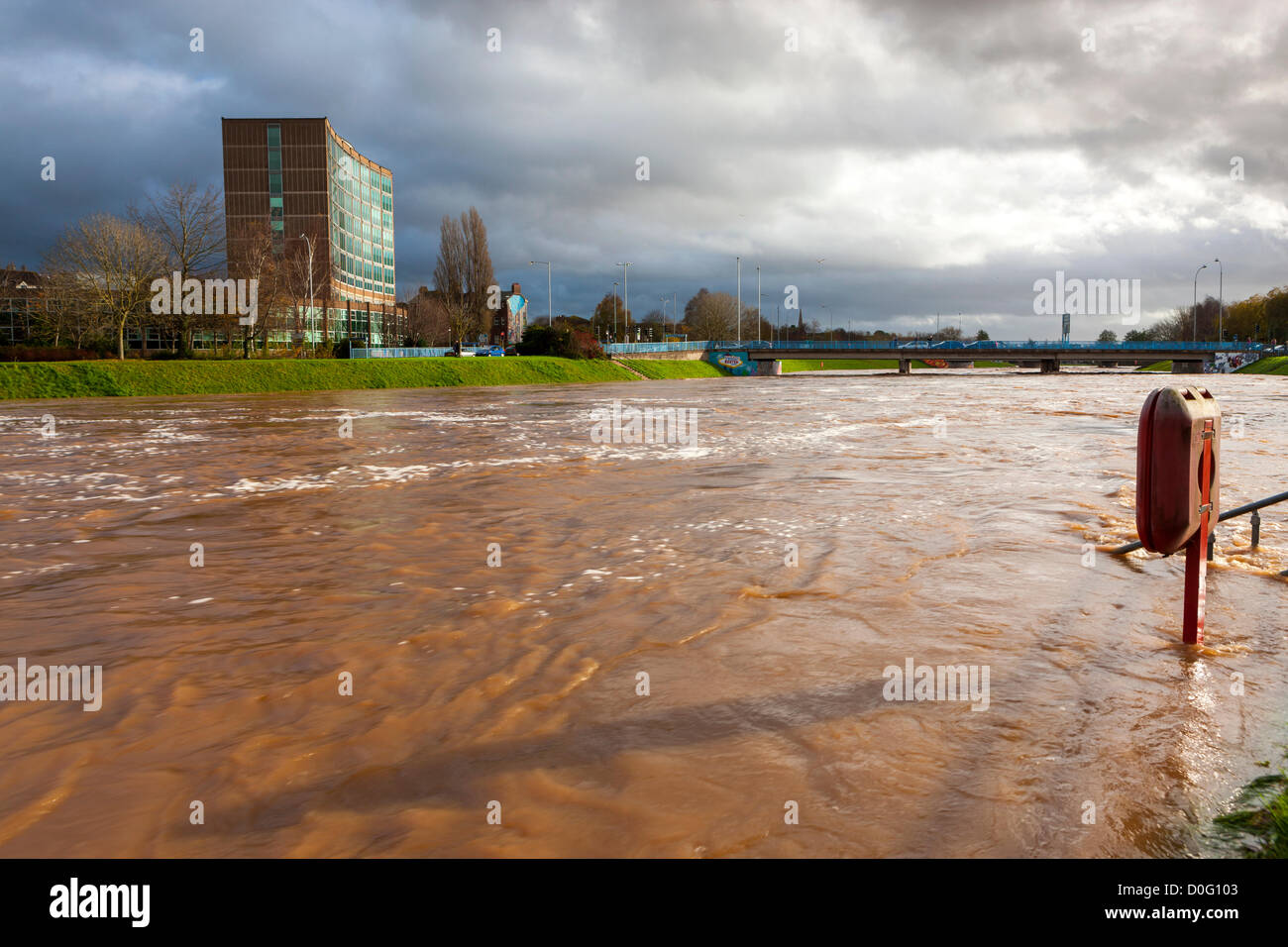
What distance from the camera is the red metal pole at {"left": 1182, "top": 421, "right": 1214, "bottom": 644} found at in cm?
538

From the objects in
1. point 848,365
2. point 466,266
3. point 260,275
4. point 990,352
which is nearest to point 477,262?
point 466,266

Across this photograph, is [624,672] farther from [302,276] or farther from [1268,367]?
[1268,367]

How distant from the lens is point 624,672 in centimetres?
571

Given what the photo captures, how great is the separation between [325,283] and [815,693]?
266ft

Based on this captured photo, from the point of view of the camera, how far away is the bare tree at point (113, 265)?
49500mm

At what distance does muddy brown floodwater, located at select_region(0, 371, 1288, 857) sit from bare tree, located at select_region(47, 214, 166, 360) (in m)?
42.5

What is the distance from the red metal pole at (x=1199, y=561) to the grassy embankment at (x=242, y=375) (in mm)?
48484

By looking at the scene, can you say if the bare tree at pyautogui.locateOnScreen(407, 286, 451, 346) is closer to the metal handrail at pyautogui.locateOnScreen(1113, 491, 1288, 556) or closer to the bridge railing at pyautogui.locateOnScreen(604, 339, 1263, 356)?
the bridge railing at pyautogui.locateOnScreen(604, 339, 1263, 356)

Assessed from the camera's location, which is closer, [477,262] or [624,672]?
[624,672]

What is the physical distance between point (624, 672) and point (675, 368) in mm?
83831

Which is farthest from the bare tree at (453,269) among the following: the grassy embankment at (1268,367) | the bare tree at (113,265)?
the grassy embankment at (1268,367)

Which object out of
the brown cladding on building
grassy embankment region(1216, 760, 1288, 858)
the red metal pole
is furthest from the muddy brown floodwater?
the brown cladding on building

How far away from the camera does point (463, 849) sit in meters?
3.63
